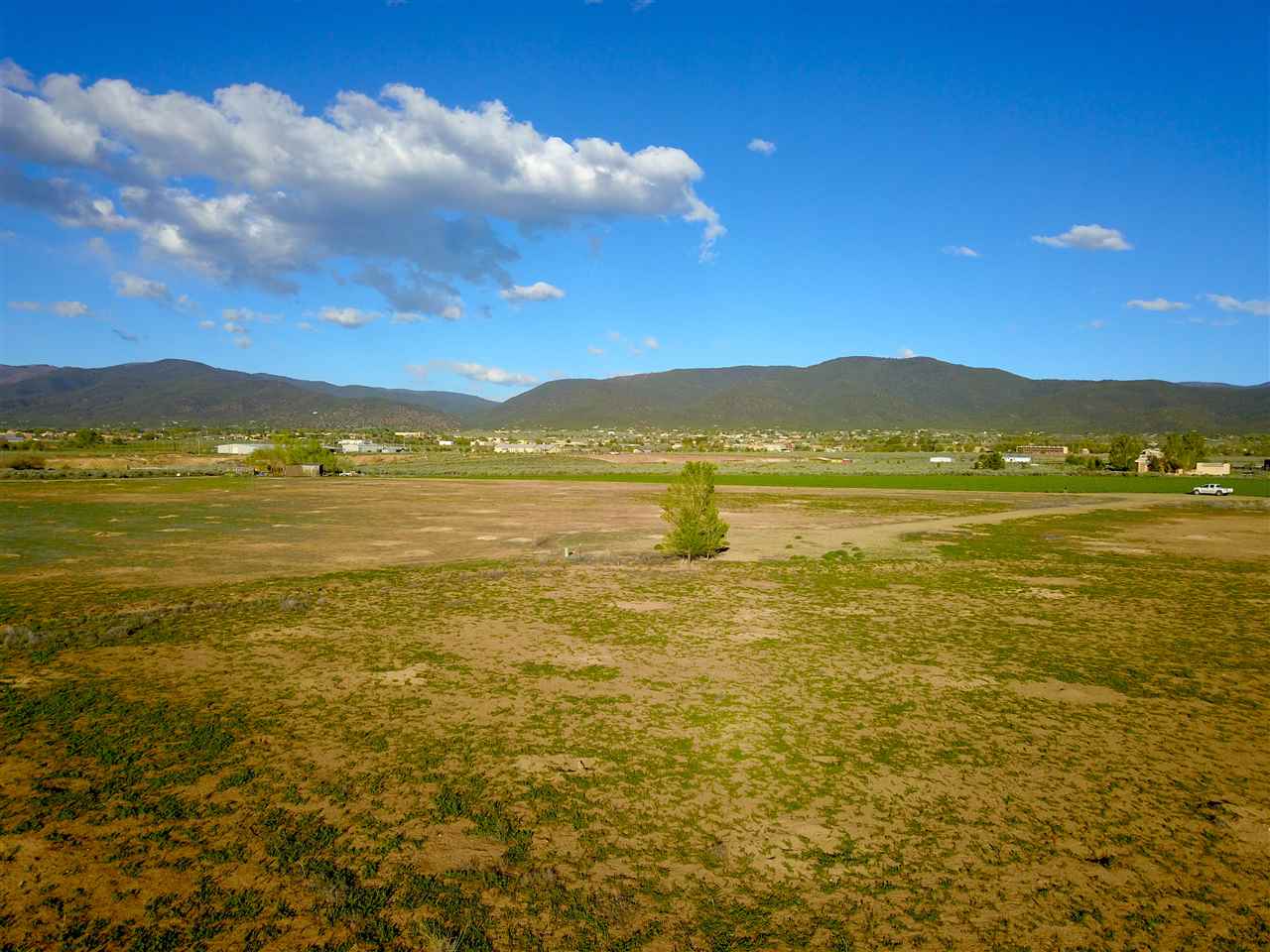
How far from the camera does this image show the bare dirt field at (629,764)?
646 cm

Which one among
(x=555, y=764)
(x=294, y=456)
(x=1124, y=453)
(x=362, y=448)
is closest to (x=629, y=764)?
(x=555, y=764)

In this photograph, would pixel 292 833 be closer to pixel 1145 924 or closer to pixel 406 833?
pixel 406 833

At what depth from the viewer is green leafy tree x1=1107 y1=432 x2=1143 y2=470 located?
88.6 m

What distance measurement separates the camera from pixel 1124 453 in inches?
3504

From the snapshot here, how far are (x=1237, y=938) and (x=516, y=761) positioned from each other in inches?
302

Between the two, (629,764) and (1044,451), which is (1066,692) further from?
(1044,451)

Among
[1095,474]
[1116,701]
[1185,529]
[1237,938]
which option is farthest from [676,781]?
[1095,474]

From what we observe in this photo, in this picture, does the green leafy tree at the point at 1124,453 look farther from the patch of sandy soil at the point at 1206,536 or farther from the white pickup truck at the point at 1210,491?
the patch of sandy soil at the point at 1206,536

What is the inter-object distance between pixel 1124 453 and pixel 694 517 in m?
86.9

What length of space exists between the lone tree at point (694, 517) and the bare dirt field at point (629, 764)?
14.6ft

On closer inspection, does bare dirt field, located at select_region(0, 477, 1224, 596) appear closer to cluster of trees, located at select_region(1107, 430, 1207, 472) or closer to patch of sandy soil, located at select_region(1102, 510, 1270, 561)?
patch of sandy soil, located at select_region(1102, 510, 1270, 561)

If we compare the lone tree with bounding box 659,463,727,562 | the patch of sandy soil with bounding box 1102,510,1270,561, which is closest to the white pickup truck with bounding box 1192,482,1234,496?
the patch of sandy soil with bounding box 1102,510,1270,561

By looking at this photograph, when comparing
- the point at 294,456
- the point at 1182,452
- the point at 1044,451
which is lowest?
the point at 294,456

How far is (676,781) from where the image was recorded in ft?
29.3
